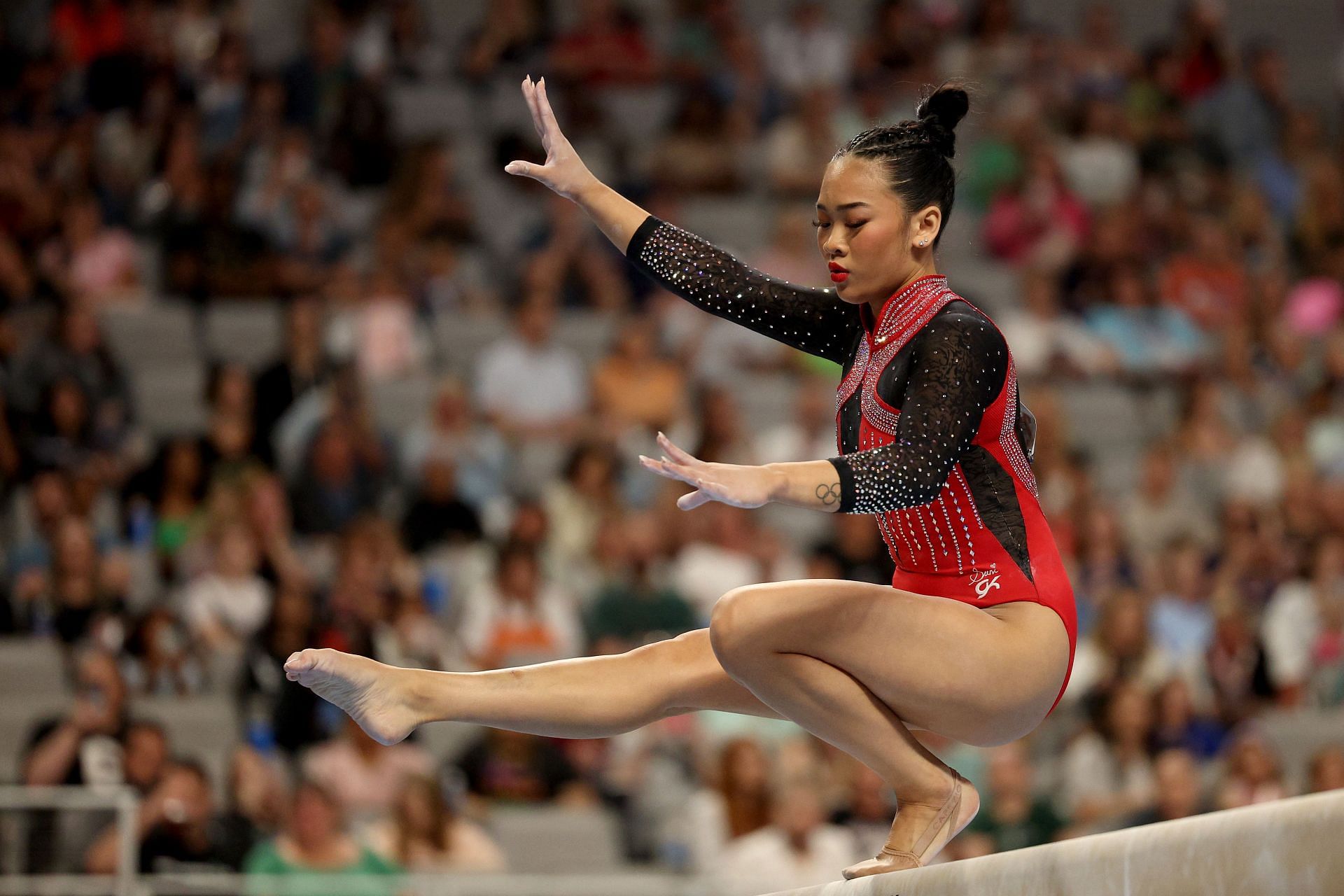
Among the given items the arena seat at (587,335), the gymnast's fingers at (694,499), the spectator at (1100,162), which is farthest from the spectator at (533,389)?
the gymnast's fingers at (694,499)

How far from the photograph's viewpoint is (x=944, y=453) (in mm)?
3205

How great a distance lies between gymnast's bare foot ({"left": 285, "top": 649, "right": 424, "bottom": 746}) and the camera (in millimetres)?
3463

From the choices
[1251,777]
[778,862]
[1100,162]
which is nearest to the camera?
[778,862]

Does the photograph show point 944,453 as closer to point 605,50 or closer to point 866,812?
point 866,812

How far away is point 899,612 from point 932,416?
1.27 ft

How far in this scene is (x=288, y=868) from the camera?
6648 millimetres

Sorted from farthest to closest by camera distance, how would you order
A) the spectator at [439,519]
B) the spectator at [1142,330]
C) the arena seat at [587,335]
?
the spectator at [1142,330]
the arena seat at [587,335]
the spectator at [439,519]

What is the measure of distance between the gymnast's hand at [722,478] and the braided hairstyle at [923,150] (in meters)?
0.78

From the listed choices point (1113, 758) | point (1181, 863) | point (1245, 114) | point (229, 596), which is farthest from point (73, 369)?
point (1245, 114)

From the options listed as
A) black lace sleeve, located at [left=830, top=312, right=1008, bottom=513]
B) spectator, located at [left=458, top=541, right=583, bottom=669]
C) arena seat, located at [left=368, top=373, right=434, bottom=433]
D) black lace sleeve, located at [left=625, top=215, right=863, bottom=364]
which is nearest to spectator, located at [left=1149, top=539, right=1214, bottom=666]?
spectator, located at [left=458, top=541, right=583, bottom=669]

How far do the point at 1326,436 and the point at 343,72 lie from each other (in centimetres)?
603

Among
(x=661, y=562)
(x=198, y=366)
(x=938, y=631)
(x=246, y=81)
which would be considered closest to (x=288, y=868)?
(x=661, y=562)

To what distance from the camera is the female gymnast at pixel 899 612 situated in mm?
3352

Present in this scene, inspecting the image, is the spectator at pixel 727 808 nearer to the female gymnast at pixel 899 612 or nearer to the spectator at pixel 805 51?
the female gymnast at pixel 899 612
